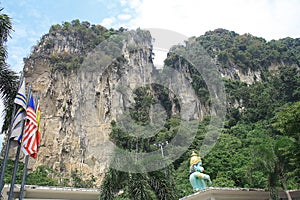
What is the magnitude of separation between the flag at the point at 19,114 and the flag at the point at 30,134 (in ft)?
0.52

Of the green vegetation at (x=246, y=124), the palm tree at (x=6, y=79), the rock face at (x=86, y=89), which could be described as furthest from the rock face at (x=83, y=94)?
the palm tree at (x=6, y=79)

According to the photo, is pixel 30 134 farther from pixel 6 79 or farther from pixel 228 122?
pixel 228 122

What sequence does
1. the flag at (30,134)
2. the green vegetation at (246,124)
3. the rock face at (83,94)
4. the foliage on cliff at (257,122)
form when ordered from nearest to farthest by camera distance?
the flag at (30,134), the green vegetation at (246,124), the foliage on cliff at (257,122), the rock face at (83,94)

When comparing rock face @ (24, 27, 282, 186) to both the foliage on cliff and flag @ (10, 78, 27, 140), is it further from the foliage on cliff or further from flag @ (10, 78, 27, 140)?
flag @ (10, 78, 27, 140)

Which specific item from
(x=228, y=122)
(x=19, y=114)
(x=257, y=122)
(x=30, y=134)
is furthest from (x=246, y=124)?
(x=19, y=114)

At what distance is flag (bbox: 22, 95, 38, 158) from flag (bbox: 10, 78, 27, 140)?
157 mm

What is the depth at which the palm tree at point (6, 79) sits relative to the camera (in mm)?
8055

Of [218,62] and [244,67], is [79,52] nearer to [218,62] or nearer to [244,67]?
[218,62]

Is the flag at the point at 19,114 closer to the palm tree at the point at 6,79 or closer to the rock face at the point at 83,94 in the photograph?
the palm tree at the point at 6,79

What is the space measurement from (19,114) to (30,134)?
1.72 feet

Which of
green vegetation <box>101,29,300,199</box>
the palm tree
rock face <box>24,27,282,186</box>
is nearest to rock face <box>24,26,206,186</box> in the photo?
rock face <box>24,27,282,186</box>

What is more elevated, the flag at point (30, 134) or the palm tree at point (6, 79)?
the palm tree at point (6, 79)

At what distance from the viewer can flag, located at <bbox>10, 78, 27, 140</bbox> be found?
7234 mm

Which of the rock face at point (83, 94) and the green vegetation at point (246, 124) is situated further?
the rock face at point (83, 94)
